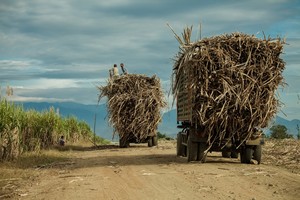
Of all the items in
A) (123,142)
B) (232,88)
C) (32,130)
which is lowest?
(123,142)

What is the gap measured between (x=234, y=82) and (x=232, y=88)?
263mm

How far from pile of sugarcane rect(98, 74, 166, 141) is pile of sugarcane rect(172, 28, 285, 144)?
34.3 feet

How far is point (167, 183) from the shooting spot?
32.5 feet

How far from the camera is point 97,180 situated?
10727 mm

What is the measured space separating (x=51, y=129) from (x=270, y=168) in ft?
46.0

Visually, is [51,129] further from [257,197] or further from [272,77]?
[257,197]

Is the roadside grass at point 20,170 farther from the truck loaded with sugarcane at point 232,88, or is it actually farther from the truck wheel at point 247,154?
the truck wheel at point 247,154

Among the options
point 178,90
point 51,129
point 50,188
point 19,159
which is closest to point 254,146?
point 178,90

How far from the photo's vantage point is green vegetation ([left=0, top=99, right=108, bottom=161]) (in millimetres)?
15413

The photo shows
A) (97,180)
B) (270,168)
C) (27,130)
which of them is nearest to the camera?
(97,180)

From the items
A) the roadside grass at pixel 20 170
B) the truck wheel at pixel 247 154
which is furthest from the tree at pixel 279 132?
the roadside grass at pixel 20 170

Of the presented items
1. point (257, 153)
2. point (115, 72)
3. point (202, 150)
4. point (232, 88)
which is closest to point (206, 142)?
point (202, 150)

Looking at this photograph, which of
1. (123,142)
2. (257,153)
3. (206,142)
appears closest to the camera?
(257,153)

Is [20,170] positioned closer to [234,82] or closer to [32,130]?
[234,82]
